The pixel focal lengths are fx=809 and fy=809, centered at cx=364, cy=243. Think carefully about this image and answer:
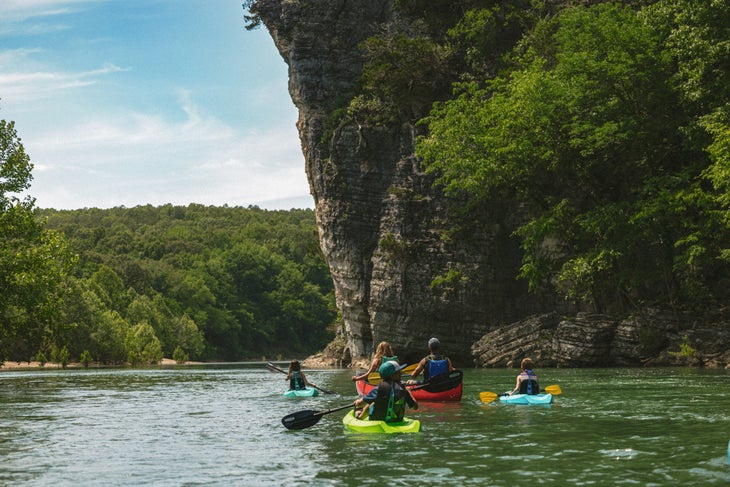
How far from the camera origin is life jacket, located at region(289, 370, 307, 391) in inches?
1003

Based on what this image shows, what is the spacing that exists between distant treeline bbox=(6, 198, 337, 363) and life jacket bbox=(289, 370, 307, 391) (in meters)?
69.9

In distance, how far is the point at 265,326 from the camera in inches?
5630

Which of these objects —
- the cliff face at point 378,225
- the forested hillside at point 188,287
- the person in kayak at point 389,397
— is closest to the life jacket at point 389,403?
the person in kayak at point 389,397

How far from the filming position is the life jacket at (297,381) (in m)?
25.5

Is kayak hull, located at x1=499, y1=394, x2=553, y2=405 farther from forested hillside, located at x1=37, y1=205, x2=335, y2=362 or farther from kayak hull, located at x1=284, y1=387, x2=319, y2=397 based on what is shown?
forested hillside, located at x1=37, y1=205, x2=335, y2=362

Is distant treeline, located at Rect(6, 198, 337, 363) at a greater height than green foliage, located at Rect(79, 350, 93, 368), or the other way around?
distant treeline, located at Rect(6, 198, 337, 363)

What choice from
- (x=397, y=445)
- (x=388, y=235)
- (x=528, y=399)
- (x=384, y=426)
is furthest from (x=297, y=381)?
(x=388, y=235)

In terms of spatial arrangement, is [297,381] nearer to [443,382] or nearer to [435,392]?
[435,392]

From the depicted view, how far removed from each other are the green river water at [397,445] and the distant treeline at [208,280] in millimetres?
76331

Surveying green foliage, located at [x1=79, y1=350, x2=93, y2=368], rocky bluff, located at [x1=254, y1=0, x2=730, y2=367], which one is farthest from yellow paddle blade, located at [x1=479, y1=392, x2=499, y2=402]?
green foliage, located at [x1=79, y1=350, x2=93, y2=368]

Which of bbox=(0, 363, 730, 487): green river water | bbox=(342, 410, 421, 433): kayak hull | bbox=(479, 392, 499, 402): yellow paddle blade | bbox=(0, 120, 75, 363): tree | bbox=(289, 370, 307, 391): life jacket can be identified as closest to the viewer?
bbox=(0, 363, 730, 487): green river water

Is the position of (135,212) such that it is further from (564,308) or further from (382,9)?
(564,308)

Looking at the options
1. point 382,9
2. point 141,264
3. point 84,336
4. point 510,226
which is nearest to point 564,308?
point 510,226

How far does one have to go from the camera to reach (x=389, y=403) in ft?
46.9
